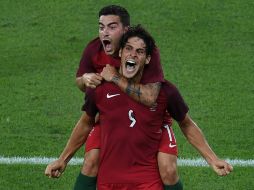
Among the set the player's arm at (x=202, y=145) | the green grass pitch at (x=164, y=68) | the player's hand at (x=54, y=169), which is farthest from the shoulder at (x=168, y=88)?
the green grass pitch at (x=164, y=68)

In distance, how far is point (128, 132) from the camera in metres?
8.20

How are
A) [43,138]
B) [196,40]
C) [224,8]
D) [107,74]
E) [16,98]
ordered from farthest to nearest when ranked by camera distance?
[224,8], [196,40], [16,98], [43,138], [107,74]

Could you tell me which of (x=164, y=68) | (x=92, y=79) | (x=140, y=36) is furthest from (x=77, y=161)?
(x=164, y=68)

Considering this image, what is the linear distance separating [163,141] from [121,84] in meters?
0.62

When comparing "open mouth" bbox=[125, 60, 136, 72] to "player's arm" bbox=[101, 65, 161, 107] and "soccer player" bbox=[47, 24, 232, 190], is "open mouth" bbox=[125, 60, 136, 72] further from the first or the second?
"player's arm" bbox=[101, 65, 161, 107]

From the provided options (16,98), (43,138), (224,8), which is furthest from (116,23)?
(224,8)

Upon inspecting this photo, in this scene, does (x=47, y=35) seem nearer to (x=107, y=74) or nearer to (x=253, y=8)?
(x=253, y=8)

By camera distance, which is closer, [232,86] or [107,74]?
[107,74]

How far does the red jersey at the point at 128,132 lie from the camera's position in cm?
820

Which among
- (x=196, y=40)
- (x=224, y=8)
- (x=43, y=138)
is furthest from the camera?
(x=224, y=8)

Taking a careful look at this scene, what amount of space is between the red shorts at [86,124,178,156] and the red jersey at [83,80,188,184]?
0.07m

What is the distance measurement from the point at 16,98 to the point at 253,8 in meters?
5.36

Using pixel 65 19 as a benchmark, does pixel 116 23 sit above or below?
above

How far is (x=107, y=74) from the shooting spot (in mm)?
8234
